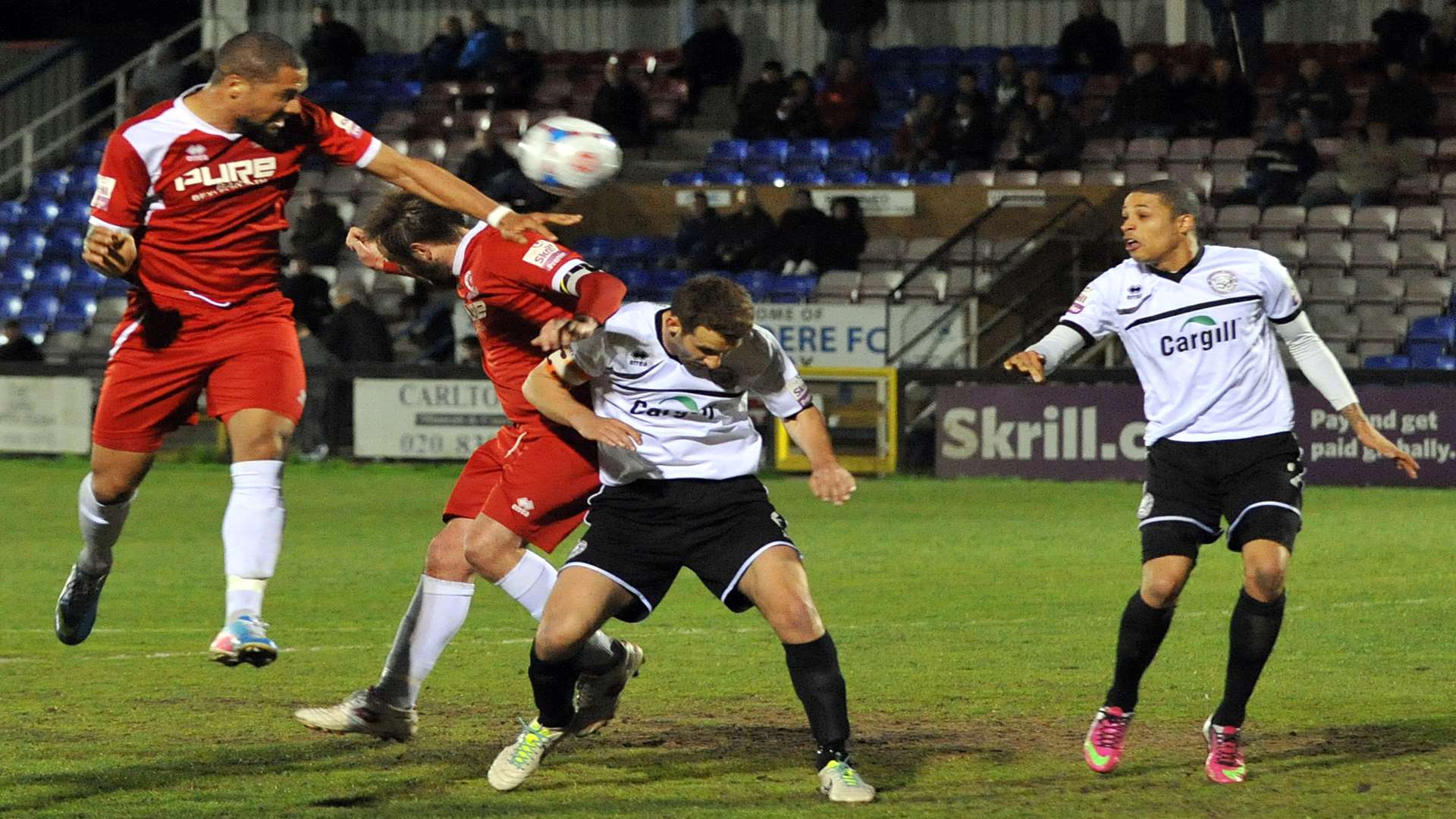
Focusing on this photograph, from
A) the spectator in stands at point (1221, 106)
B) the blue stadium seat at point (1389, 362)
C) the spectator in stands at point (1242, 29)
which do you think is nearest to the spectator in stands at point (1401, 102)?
the spectator in stands at point (1221, 106)

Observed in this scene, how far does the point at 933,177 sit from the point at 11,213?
42.1 feet

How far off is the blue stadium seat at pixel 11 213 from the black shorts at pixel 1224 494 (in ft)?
77.6

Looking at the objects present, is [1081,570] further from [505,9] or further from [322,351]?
[505,9]

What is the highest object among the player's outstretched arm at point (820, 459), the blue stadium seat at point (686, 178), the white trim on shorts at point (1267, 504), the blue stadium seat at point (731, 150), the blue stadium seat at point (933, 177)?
the player's outstretched arm at point (820, 459)

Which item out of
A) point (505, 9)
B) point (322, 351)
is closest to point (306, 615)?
point (322, 351)

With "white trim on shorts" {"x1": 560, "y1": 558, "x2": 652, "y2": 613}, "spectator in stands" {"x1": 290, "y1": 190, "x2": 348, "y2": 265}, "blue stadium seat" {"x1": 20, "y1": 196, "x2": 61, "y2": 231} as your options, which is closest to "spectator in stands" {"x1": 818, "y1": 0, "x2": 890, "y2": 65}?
"spectator in stands" {"x1": 290, "y1": 190, "x2": 348, "y2": 265}

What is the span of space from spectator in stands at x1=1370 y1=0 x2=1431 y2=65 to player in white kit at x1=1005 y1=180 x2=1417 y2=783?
1753 centimetres

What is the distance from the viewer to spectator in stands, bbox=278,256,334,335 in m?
22.3

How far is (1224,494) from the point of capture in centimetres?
662

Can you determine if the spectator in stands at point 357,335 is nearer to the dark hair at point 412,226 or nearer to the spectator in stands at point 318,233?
the spectator in stands at point 318,233

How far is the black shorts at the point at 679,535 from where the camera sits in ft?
20.5

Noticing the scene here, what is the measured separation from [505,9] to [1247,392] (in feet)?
81.2

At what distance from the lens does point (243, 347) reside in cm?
694

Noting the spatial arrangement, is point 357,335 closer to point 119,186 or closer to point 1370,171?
point 1370,171
